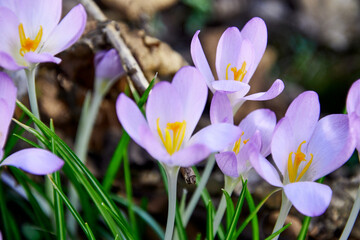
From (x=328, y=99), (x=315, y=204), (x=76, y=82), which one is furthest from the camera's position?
(x=328, y=99)

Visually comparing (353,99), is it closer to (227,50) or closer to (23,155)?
(227,50)

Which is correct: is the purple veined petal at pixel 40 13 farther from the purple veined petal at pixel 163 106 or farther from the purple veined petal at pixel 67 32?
the purple veined petal at pixel 163 106

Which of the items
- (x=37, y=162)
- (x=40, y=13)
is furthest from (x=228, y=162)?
(x=40, y=13)

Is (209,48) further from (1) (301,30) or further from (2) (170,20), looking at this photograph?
(1) (301,30)

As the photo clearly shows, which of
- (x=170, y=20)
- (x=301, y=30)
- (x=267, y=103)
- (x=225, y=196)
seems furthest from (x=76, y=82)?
(x=301, y=30)

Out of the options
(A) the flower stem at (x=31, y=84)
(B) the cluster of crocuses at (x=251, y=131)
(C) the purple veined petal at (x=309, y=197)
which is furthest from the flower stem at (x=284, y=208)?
(A) the flower stem at (x=31, y=84)
